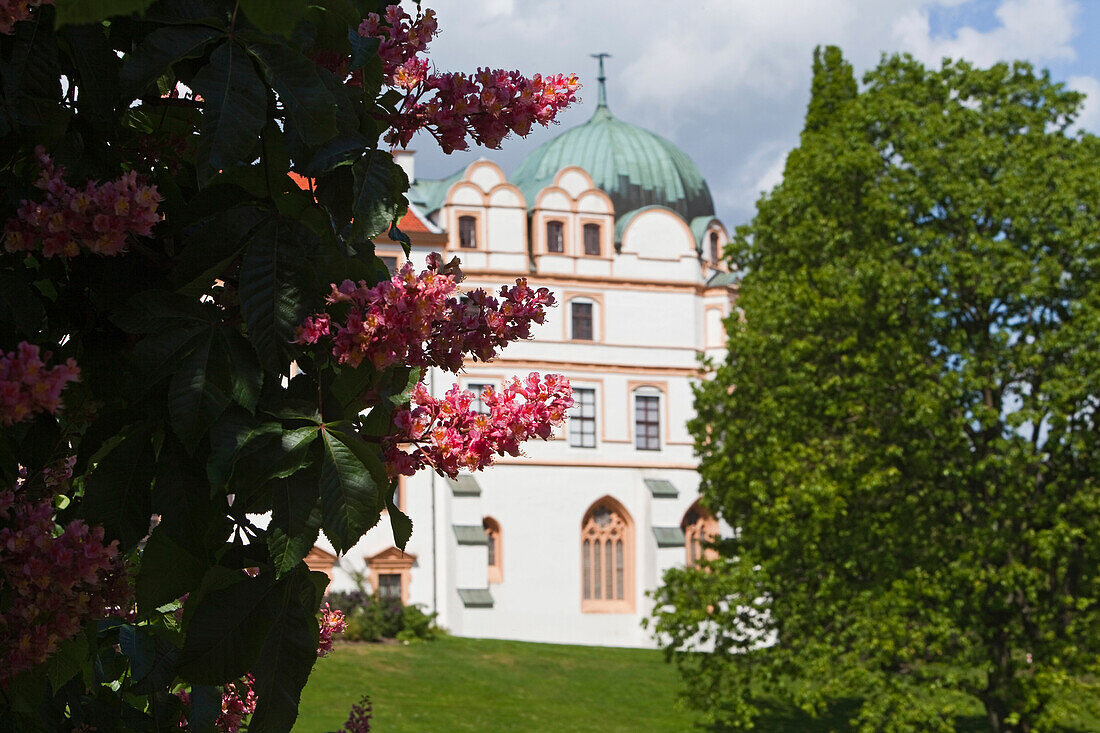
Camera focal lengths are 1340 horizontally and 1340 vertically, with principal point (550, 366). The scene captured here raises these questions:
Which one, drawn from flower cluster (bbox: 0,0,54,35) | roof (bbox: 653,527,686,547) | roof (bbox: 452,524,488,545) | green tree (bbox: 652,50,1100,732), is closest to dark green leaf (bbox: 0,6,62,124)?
flower cluster (bbox: 0,0,54,35)

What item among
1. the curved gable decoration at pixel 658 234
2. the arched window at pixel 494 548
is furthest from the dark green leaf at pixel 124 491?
the curved gable decoration at pixel 658 234

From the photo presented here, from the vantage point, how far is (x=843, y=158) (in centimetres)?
2230

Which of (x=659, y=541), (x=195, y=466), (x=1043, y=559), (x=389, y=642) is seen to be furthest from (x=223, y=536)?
(x=659, y=541)

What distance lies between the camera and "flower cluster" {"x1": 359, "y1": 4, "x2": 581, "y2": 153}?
2.84 metres

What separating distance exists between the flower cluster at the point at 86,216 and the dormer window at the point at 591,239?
134 feet

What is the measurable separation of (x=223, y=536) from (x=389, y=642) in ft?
109

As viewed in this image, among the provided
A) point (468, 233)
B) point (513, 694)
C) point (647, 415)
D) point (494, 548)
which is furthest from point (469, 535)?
point (513, 694)

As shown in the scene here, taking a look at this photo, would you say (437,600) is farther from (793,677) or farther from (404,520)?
(404,520)

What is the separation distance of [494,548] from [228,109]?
39.3 metres

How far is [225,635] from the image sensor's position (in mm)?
2430

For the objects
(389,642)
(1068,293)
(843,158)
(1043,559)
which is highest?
(843,158)

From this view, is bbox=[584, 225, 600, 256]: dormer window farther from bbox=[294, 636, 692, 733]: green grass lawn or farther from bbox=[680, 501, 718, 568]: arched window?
bbox=[294, 636, 692, 733]: green grass lawn

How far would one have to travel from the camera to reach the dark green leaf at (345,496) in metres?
2.28

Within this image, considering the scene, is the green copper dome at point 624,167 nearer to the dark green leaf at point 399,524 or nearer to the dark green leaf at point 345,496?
the dark green leaf at point 399,524
